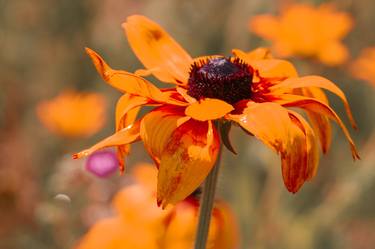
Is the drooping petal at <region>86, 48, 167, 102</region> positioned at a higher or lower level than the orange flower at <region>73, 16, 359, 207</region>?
higher

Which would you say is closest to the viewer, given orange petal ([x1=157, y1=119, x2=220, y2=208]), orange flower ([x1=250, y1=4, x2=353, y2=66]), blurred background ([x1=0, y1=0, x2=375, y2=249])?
orange petal ([x1=157, y1=119, x2=220, y2=208])

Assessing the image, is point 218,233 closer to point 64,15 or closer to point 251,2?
point 251,2

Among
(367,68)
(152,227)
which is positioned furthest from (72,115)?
(152,227)

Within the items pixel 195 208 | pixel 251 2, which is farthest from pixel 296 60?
pixel 195 208

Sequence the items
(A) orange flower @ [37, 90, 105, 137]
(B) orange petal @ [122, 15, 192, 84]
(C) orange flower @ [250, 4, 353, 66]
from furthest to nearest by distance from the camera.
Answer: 1. (A) orange flower @ [37, 90, 105, 137]
2. (C) orange flower @ [250, 4, 353, 66]
3. (B) orange petal @ [122, 15, 192, 84]

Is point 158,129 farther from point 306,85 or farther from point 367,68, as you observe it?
point 367,68

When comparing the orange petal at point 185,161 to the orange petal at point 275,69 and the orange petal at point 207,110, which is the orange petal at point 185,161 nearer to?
the orange petal at point 207,110

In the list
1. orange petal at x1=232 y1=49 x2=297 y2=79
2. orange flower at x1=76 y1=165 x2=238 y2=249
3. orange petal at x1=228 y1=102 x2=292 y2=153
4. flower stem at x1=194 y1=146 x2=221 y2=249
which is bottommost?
orange flower at x1=76 y1=165 x2=238 y2=249

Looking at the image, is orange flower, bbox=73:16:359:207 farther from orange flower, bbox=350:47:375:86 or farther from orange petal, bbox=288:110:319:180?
orange flower, bbox=350:47:375:86

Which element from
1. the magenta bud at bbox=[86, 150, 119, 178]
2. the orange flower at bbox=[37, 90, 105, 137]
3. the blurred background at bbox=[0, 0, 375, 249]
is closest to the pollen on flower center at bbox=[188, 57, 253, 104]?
the magenta bud at bbox=[86, 150, 119, 178]
